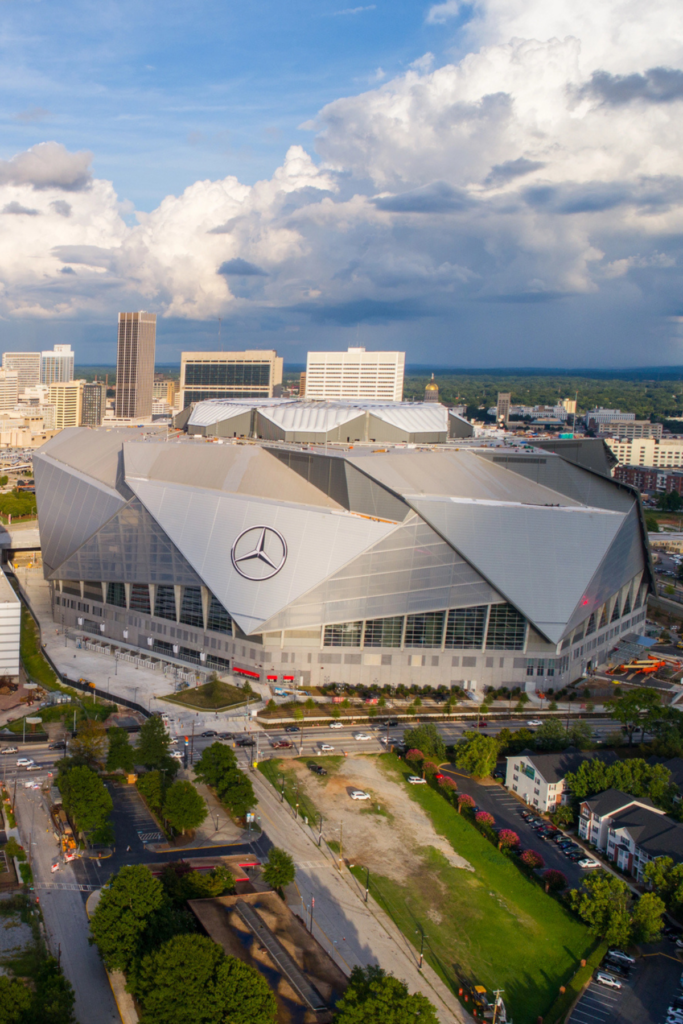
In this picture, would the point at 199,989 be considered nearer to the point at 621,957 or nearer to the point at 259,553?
the point at 621,957

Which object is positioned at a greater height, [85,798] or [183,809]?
[85,798]

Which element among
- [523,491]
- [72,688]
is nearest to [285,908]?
[72,688]

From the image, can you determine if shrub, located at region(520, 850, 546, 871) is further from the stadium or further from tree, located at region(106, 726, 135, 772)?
the stadium

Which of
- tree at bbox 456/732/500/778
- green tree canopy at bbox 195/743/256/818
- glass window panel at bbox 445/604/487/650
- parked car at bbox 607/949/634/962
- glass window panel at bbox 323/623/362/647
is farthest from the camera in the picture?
glass window panel at bbox 445/604/487/650

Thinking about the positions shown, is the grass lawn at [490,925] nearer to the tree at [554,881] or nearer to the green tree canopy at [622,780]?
the tree at [554,881]

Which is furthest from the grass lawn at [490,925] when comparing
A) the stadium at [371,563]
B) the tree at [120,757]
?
the stadium at [371,563]

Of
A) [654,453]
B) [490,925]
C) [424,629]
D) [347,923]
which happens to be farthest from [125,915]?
[654,453]

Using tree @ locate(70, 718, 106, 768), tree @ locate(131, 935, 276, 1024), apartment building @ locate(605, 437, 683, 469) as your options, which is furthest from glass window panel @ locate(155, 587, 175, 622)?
apartment building @ locate(605, 437, 683, 469)
